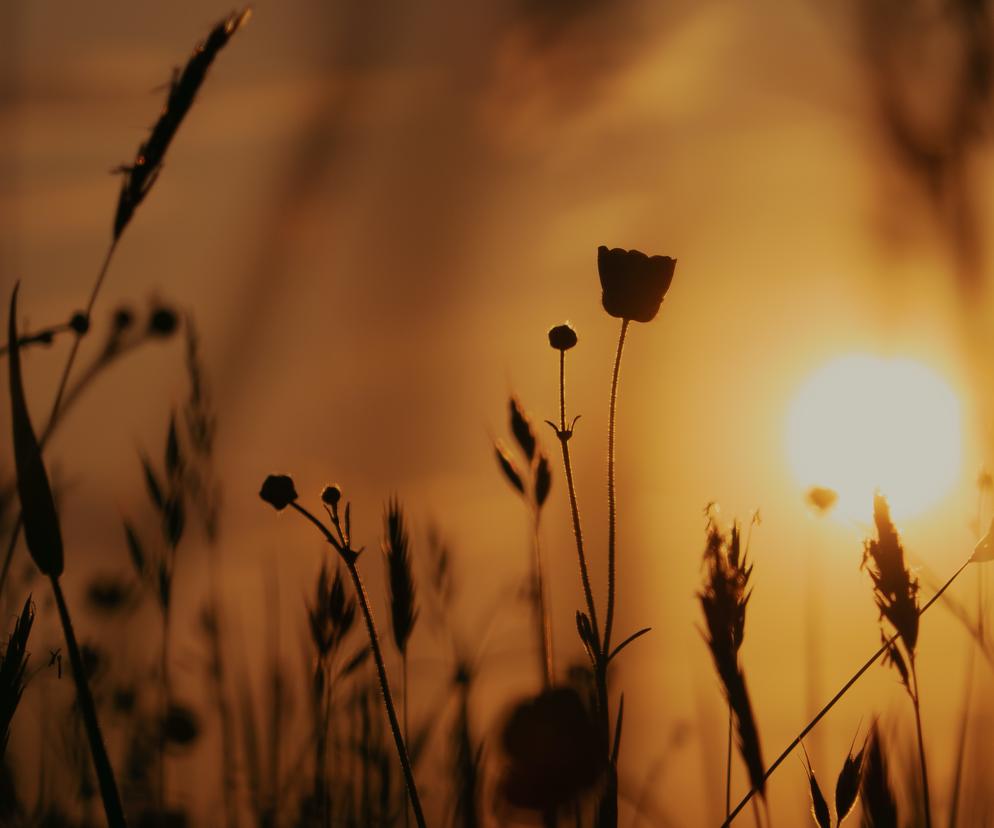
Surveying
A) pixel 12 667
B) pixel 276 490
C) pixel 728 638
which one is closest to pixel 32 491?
pixel 12 667

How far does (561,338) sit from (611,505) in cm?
24

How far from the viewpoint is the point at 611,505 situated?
1146mm

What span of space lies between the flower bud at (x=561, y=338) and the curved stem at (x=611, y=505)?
0.06m

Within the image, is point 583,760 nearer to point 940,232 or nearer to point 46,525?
point 46,525

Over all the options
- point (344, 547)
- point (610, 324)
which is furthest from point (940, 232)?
point (344, 547)

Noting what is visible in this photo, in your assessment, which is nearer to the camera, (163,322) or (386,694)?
(386,694)

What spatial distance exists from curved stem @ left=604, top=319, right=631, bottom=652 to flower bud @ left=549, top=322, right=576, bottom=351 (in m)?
0.06

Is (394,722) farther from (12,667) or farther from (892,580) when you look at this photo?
(892,580)

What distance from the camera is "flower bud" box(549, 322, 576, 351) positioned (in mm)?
1312

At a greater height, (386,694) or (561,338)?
(561,338)

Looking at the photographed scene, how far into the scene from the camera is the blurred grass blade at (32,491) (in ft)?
3.21

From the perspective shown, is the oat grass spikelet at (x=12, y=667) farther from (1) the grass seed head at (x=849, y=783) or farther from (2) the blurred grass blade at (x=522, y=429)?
(1) the grass seed head at (x=849, y=783)

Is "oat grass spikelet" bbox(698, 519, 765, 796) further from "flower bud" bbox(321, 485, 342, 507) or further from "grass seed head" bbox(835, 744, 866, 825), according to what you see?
"flower bud" bbox(321, 485, 342, 507)

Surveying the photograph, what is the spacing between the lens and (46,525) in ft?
3.22
